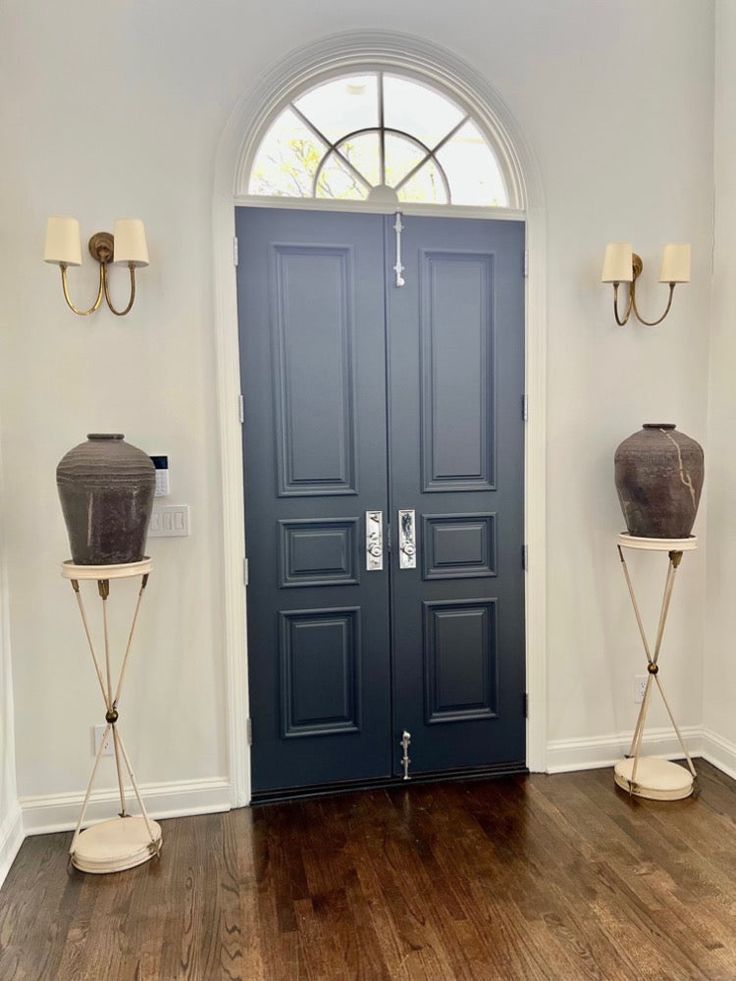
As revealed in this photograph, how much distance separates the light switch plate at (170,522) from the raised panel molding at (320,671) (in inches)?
20.5

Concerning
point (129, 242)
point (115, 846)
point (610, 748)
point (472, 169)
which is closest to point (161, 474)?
point (129, 242)

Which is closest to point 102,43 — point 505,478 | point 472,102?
point 472,102

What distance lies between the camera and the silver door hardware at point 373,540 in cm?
293

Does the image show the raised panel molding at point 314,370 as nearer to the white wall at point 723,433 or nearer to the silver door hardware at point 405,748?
the silver door hardware at point 405,748

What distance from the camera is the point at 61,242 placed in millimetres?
2410

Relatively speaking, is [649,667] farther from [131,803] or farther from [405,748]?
[131,803]

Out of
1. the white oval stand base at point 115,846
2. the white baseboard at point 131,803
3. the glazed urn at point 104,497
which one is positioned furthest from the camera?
the white baseboard at point 131,803

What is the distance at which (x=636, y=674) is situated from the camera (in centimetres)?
320

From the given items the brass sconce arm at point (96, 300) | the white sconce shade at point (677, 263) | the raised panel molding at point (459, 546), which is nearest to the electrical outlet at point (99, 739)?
the raised panel molding at point (459, 546)

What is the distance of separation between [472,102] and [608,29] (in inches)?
26.0

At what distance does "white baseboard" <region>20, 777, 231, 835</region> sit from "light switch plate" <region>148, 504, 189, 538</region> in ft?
3.13

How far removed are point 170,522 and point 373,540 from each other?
788mm

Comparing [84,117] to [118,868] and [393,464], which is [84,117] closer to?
[393,464]

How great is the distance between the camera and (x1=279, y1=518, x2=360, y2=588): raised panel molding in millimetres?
2879
